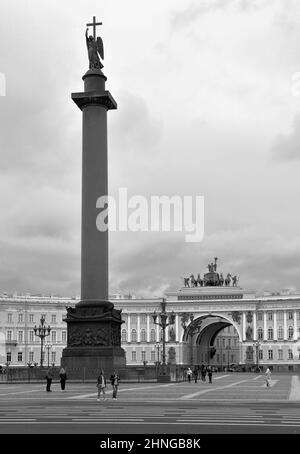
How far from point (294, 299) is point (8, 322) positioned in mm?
52641

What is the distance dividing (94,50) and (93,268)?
15.8 m

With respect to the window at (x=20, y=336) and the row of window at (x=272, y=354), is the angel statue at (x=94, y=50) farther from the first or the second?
the row of window at (x=272, y=354)

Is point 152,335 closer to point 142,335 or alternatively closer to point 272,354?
point 142,335

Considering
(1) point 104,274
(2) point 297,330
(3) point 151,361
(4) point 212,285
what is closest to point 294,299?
(2) point 297,330

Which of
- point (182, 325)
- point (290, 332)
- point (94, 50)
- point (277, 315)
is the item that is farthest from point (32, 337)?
point (94, 50)

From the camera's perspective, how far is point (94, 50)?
53656 millimetres

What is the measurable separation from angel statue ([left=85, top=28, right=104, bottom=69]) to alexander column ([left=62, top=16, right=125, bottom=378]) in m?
0.06

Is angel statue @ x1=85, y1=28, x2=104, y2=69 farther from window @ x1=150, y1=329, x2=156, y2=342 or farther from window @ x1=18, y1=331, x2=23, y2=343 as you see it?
window @ x1=150, y1=329, x2=156, y2=342

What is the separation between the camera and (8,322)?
5443 inches

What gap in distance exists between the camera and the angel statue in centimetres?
5347

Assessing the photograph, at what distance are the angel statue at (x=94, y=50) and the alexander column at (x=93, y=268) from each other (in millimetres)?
64

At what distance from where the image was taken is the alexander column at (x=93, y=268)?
1881 inches

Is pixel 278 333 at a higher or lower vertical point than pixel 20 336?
higher
